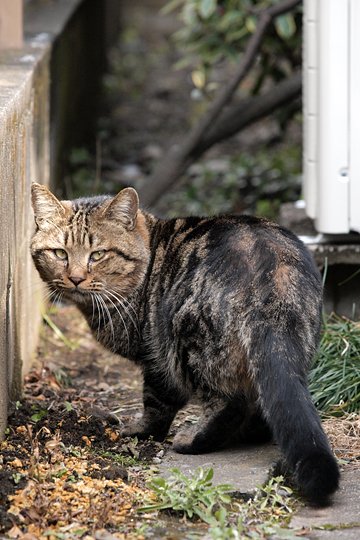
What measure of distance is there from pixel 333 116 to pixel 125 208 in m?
1.39

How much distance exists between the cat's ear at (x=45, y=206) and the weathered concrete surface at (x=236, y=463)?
1082 millimetres

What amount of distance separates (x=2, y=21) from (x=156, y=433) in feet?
9.73

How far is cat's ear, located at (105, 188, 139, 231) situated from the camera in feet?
13.7

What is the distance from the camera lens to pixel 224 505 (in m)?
3.40

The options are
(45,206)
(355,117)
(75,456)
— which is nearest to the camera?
(75,456)

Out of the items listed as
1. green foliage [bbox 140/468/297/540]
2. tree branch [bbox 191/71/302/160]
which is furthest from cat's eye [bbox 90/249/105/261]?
tree branch [bbox 191/71/302/160]

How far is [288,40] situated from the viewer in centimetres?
730

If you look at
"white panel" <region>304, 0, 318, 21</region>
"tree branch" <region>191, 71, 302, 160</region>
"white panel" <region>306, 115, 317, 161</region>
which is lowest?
"white panel" <region>306, 115, 317, 161</region>

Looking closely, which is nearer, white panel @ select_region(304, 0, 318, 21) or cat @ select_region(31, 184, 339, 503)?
cat @ select_region(31, 184, 339, 503)

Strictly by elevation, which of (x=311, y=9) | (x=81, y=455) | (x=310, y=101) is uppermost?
(x=311, y=9)

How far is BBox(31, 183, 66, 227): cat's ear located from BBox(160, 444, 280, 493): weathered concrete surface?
1082mm

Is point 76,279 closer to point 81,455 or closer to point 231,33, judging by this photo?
point 81,455

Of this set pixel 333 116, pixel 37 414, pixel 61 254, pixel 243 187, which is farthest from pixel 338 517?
pixel 243 187

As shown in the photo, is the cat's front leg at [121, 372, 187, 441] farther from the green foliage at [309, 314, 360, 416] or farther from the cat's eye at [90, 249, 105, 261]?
the green foliage at [309, 314, 360, 416]
